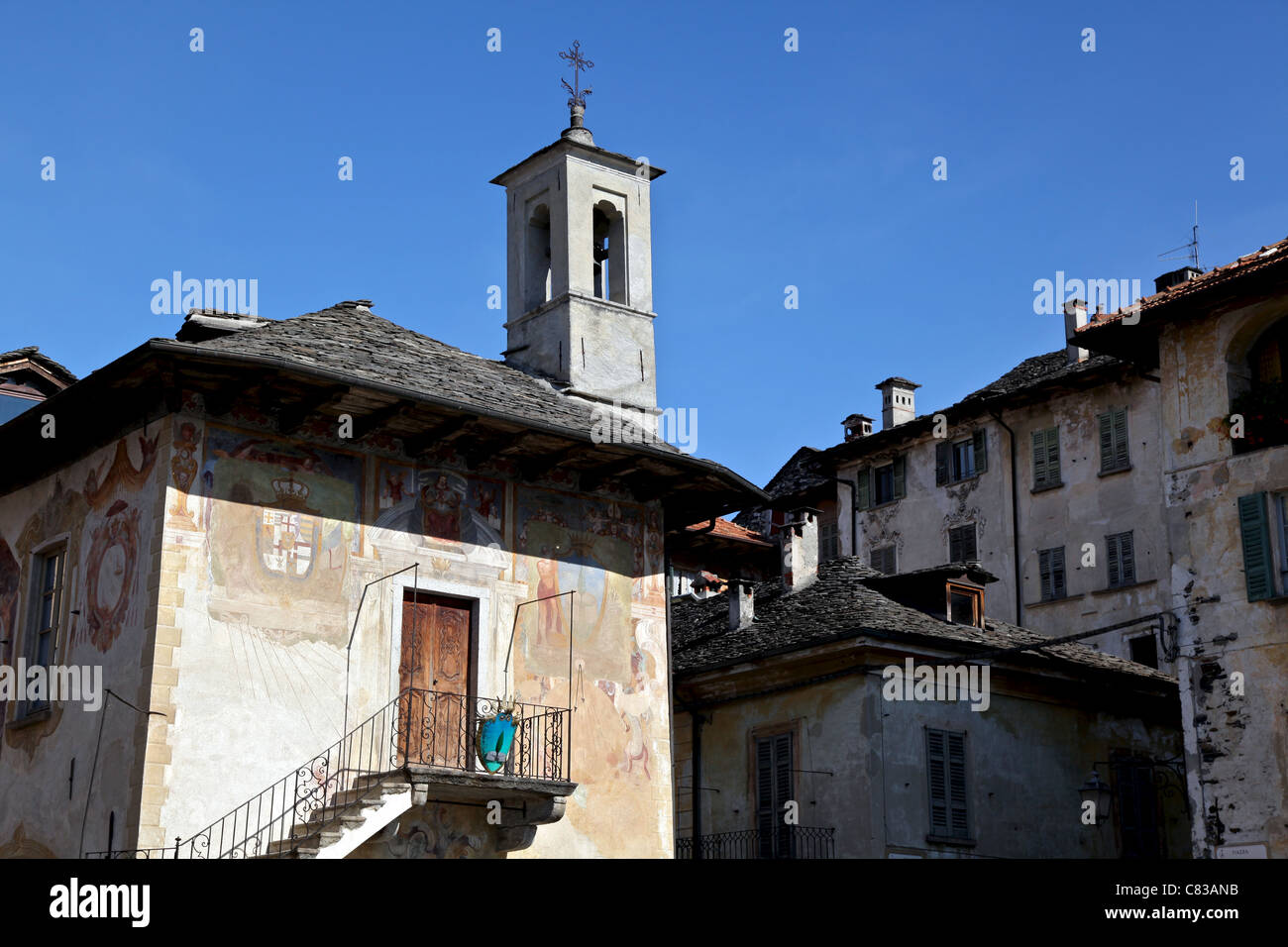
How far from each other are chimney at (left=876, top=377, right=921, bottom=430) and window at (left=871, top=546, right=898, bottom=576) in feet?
10.5

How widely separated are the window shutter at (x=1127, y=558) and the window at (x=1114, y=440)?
1.36 metres

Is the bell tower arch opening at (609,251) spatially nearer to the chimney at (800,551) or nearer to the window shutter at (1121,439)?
the chimney at (800,551)

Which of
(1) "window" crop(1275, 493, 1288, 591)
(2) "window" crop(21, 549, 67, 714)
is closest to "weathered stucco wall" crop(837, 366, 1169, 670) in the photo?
(1) "window" crop(1275, 493, 1288, 591)

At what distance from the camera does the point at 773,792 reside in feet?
77.8

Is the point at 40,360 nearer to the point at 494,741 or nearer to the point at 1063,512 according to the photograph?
the point at 494,741

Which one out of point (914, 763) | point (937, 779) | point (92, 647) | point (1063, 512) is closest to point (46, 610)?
point (92, 647)

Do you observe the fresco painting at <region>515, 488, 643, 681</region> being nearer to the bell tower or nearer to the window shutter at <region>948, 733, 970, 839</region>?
the bell tower

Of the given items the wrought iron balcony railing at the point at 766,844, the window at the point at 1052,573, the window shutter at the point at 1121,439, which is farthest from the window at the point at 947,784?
the window shutter at the point at 1121,439

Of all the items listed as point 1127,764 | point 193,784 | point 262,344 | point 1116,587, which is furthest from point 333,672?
point 1116,587

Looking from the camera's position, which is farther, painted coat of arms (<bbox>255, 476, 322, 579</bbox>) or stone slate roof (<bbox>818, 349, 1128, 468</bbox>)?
stone slate roof (<bbox>818, 349, 1128, 468</bbox>)

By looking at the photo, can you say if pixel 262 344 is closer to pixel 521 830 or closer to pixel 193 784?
pixel 193 784

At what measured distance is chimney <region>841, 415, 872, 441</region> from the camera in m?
38.2

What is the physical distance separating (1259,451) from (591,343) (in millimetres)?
9225

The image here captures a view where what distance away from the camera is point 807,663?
23391mm
